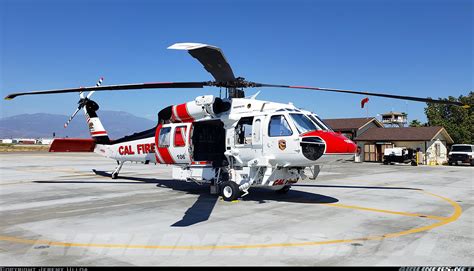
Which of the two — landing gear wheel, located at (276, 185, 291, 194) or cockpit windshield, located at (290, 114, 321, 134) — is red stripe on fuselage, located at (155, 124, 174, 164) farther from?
cockpit windshield, located at (290, 114, 321, 134)

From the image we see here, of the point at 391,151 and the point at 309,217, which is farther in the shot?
the point at 391,151

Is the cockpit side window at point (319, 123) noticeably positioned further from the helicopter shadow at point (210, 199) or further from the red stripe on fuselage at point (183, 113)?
the red stripe on fuselage at point (183, 113)

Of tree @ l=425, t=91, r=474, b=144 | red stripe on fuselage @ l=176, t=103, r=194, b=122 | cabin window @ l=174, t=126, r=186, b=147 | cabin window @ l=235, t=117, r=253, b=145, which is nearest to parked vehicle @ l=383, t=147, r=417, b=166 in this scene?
tree @ l=425, t=91, r=474, b=144

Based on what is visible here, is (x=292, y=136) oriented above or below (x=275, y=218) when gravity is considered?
above

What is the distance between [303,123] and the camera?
12.0m

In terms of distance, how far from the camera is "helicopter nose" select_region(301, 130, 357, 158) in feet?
36.5

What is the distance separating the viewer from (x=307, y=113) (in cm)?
1242

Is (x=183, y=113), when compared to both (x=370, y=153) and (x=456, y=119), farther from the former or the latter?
(x=456, y=119)

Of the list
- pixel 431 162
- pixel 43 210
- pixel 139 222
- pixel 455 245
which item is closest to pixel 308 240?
pixel 455 245

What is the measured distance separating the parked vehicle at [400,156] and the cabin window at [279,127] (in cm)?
2761

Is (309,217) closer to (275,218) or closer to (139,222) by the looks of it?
(275,218)

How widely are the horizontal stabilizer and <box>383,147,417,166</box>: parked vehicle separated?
28418 millimetres

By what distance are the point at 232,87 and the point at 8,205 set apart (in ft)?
26.7

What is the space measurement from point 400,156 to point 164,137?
1109 inches
